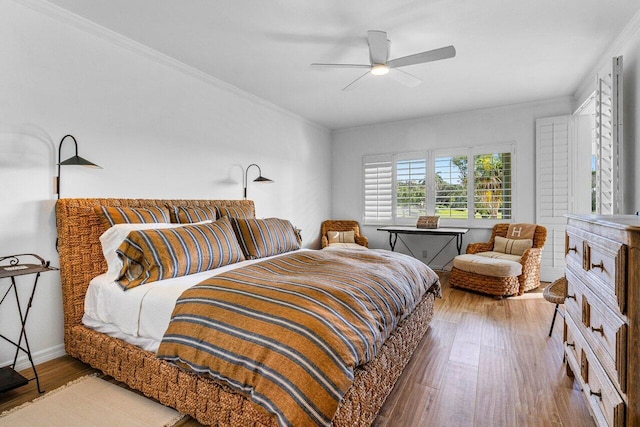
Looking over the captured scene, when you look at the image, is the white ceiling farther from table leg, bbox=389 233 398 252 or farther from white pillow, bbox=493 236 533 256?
table leg, bbox=389 233 398 252

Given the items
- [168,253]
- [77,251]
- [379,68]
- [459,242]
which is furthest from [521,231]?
[77,251]

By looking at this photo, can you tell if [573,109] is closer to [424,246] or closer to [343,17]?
[424,246]

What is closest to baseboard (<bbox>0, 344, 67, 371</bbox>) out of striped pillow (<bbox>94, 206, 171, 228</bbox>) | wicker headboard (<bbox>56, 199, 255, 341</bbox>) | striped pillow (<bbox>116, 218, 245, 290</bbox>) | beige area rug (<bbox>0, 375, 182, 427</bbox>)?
wicker headboard (<bbox>56, 199, 255, 341</bbox>)

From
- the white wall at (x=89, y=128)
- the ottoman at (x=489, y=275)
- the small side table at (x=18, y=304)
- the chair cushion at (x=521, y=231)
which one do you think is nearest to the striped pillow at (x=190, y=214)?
the white wall at (x=89, y=128)

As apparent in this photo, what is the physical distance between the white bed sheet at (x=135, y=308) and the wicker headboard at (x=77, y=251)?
105 millimetres

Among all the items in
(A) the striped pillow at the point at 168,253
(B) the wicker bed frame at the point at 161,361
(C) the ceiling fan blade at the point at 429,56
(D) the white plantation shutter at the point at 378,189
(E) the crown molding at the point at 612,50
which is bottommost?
(B) the wicker bed frame at the point at 161,361

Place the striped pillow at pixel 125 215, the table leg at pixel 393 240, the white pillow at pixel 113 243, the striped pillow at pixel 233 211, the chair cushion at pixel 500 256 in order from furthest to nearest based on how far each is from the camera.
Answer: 1. the table leg at pixel 393 240
2. the chair cushion at pixel 500 256
3. the striped pillow at pixel 233 211
4. the striped pillow at pixel 125 215
5. the white pillow at pixel 113 243

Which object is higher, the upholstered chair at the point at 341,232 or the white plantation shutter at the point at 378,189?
the white plantation shutter at the point at 378,189

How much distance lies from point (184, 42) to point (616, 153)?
384 centimetres

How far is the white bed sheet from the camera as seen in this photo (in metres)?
1.86

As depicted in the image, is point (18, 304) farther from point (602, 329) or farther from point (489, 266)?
point (489, 266)

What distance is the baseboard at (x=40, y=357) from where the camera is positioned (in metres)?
2.22

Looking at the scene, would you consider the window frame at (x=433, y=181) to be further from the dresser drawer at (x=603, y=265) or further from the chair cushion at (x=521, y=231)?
the dresser drawer at (x=603, y=265)

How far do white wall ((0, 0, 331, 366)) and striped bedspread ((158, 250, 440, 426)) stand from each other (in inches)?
56.7
